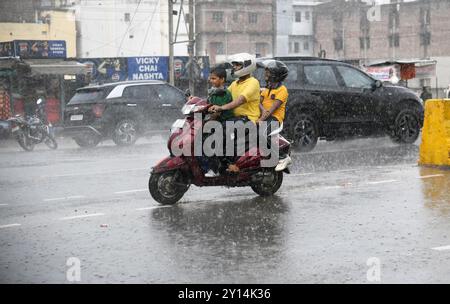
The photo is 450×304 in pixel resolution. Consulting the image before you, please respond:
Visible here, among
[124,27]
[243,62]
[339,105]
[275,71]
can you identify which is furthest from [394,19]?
[243,62]

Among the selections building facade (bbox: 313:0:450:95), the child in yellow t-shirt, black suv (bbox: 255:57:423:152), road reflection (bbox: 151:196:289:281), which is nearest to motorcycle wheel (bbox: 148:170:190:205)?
road reflection (bbox: 151:196:289:281)

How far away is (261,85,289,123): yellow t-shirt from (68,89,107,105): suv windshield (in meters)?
11.2

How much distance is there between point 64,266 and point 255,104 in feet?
13.5

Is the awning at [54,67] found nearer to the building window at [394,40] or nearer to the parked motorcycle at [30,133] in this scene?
the parked motorcycle at [30,133]

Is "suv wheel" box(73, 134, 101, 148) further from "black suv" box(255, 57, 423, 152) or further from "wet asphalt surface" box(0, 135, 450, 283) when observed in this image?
"wet asphalt surface" box(0, 135, 450, 283)

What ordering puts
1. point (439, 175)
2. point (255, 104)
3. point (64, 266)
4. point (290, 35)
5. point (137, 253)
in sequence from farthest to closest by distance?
point (290, 35) → point (439, 175) → point (255, 104) → point (137, 253) → point (64, 266)

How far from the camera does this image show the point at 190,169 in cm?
947

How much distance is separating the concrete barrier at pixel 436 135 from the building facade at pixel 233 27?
73.8m

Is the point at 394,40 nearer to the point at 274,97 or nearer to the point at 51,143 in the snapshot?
the point at 51,143

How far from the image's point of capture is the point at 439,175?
38.9 feet

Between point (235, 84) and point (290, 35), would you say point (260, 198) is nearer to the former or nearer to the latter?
point (235, 84)

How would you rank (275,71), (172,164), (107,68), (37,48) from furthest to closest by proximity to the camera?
(107,68)
(37,48)
(275,71)
(172,164)

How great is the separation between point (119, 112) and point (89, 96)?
0.94 metres
